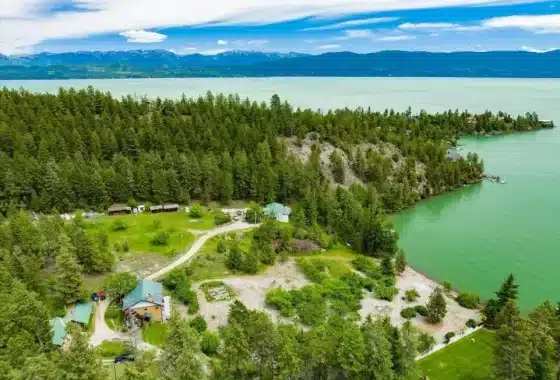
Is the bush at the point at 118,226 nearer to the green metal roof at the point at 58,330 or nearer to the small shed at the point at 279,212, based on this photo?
the small shed at the point at 279,212

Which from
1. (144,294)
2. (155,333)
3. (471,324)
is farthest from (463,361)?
(144,294)

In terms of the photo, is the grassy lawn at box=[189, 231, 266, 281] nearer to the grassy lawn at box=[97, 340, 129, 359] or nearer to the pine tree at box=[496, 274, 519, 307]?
the grassy lawn at box=[97, 340, 129, 359]

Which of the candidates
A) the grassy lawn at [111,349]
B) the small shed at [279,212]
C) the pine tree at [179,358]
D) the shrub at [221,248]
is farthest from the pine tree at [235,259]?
the pine tree at [179,358]

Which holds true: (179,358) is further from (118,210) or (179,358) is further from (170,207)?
(118,210)

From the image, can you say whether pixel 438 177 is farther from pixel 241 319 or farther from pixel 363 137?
pixel 241 319

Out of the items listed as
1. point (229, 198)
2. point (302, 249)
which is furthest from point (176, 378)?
point (229, 198)

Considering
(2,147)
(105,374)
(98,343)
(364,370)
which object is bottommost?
(98,343)

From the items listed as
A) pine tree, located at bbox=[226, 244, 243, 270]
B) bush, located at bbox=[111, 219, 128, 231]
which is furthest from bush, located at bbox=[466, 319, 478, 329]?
bush, located at bbox=[111, 219, 128, 231]
